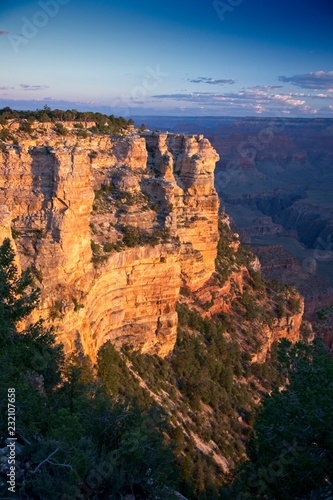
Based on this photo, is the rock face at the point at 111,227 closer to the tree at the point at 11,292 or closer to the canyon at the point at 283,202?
the tree at the point at 11,292

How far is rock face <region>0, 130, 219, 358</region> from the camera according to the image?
17062mm

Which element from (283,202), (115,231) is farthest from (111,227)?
(283,202)

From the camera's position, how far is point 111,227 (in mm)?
21953

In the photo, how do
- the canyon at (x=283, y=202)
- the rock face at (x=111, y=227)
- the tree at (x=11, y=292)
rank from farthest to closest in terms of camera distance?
the canyon at (x=283, y=202)
the rock face at (x=111, y=227)
the tree at (x=11, y=292)

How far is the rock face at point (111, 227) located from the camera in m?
17.1

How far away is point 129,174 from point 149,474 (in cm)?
1720

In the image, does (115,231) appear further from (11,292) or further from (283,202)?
(283,202)

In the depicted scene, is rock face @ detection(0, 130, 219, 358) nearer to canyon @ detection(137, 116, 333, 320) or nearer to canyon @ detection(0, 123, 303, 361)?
canyon @ detection(0, 123, 303, 361)

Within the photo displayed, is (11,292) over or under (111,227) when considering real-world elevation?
under

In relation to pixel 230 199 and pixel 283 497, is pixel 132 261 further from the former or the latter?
pixel 230 199

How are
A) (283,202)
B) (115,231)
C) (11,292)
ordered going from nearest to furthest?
(11,292), (115,231), (283,202)

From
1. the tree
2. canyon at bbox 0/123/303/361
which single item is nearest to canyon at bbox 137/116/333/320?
canyon at bbox 0/123/303/361

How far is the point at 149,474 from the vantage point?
9.56 metres

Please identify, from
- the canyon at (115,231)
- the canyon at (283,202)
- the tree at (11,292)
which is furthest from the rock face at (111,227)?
the canyon at (283,202)
